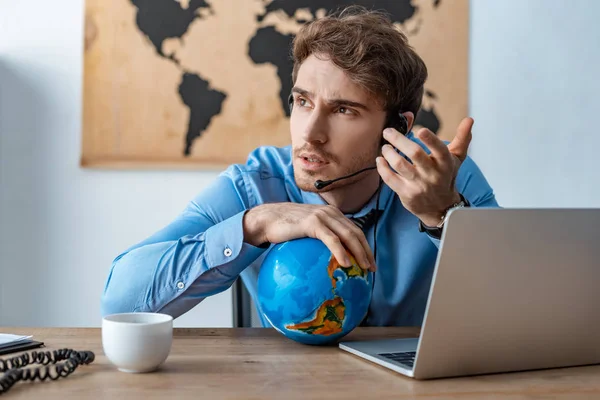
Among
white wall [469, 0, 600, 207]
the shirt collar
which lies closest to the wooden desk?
the shirt collar

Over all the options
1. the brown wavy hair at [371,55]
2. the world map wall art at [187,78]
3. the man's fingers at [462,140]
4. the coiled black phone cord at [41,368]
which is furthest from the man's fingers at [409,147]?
the world map wall art at [187,78]

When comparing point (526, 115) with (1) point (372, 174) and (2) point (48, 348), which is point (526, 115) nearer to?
(1) point (372, 174)

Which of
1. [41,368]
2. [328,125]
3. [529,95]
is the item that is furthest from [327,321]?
[529,95]

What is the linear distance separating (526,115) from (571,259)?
87.5 inches

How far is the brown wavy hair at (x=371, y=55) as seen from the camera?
60.0 inches

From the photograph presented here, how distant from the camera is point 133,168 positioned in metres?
2.70

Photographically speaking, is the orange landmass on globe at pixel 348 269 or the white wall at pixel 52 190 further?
the white wall at pixel 52 190

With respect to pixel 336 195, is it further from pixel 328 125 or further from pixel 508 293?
pixel 508 293

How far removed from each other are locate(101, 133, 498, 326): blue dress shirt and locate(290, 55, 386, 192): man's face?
0.46 feet

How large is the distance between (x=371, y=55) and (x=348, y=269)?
2.29ft

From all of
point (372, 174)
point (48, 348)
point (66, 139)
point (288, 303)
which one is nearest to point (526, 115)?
point (372, 174)

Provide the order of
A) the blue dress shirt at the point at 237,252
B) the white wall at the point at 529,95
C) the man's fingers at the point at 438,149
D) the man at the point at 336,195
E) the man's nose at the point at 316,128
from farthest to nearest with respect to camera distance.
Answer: the white wall at the point at 529,95
the man's nose at the point at 316,128
the blue dress shirt at the point at 237,252
the man at the point at 336,195
the man's fingers at the point at 438,149

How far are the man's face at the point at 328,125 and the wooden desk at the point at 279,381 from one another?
20.4 inches

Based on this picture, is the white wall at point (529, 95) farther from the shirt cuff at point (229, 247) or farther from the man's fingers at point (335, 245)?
the man's fingers at point (335, 245)
